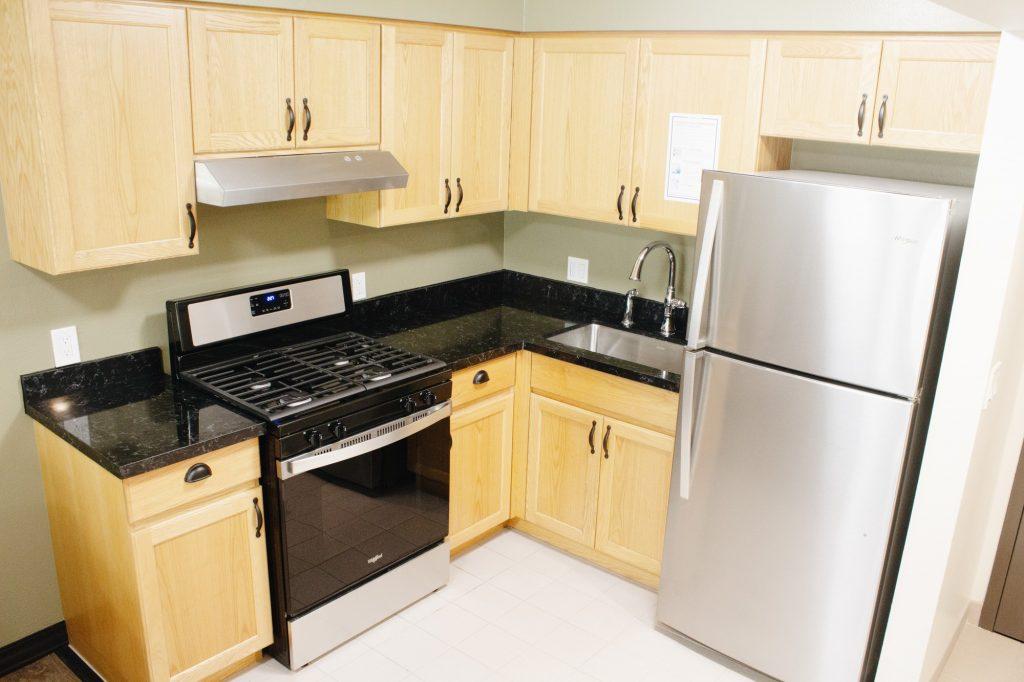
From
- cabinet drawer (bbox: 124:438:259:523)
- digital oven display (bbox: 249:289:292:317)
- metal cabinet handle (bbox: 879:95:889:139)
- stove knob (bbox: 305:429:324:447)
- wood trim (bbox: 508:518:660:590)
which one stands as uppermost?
metal cabinet handle (bbox: 879:95:889:139)

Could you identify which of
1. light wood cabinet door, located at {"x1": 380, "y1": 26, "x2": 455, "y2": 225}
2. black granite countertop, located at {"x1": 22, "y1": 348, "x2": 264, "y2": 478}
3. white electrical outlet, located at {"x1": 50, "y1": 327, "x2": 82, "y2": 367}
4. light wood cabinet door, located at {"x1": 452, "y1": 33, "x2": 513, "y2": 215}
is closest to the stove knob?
black granite countertop, located at {"x1": 22, "y1": 348, "x2": 264, "y2": 478}

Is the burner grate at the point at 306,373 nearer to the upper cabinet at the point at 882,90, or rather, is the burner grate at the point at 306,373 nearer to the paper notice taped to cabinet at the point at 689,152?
the paper notice taped to cabinet at the point at 689,152

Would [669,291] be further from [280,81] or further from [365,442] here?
[280,81]

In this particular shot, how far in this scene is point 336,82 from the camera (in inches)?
111

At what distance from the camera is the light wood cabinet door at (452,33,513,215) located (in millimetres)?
3254

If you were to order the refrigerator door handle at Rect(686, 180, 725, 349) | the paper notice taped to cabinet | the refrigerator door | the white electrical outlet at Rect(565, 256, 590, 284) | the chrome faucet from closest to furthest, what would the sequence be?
1. the refrigerator door
2. the refrigerator door handle at Rect(686, 180, 725, 349)
3. the paper notice taped to cabinet
4. the chrome faucet
5. the white electrical outlet at Rect(565, 256, 590, 284)

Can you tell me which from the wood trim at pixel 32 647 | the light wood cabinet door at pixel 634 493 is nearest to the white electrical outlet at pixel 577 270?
the light wood cabinet door at pixel 634 493

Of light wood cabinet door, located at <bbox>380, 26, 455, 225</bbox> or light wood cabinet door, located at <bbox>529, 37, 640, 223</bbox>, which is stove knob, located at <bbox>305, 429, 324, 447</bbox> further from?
light wood cabinet door, located at <bbox>529, 37, 640, 223</bbox>

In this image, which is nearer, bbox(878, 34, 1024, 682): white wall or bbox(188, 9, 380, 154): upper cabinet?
bbox(878, 34, 1024, 682): white wall

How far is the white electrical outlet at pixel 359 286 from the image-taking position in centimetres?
343

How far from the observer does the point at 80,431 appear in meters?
2.42

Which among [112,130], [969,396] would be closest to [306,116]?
[112,130]

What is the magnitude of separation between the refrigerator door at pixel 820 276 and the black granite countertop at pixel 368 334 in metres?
0.48

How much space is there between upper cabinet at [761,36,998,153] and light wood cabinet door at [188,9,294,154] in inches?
61.3
